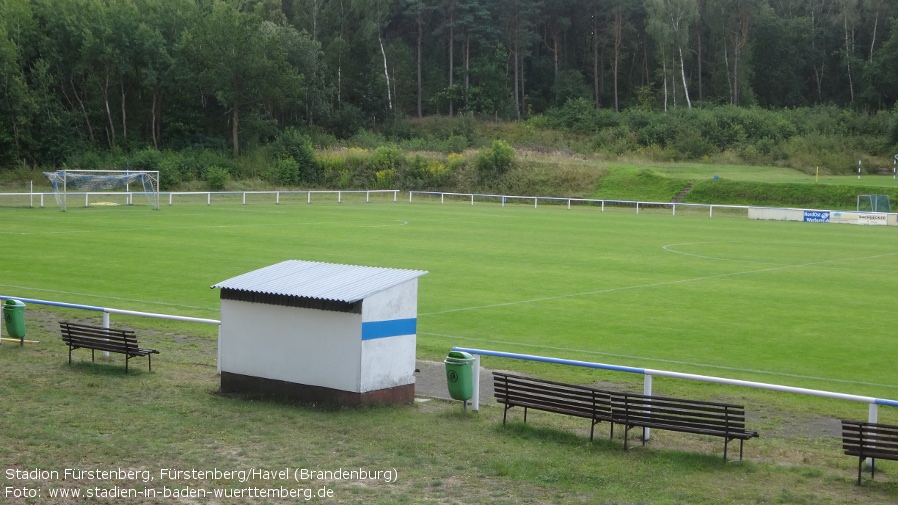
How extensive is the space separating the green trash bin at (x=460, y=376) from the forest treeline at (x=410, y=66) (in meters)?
71.7

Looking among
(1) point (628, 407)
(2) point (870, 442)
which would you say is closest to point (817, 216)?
(1) point (628, 407)

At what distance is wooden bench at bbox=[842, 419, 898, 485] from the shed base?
5.59m

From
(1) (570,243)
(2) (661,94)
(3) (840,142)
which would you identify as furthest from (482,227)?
(2) (661,94)

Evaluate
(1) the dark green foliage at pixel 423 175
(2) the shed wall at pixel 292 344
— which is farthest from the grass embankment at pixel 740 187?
(2) the shed wall at pixel 292 344

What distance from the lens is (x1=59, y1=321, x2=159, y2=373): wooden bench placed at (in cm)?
1472

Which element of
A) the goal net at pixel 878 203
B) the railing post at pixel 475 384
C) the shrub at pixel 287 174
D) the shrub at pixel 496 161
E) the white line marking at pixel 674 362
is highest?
the shrub at pixel 496 161

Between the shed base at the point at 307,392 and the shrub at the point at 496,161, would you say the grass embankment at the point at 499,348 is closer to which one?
the shed base at the point at 307,392

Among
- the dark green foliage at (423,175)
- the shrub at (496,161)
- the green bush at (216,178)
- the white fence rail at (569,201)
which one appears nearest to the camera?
the white fence rail at (569,201)

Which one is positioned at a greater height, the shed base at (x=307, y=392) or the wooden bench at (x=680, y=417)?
the wooden bench at (x=680, y=417)

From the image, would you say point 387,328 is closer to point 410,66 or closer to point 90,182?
point 90,182

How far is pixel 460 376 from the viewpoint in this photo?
503 inches

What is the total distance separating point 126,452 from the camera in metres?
10.4

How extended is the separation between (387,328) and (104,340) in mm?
5133

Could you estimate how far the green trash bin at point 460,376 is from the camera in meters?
12.8
